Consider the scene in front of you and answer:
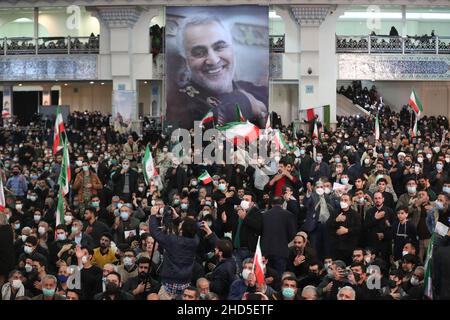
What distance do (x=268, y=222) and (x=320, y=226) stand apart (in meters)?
1.67

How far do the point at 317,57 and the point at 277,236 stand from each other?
76.6 feet

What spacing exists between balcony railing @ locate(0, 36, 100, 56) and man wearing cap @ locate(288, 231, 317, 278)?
25.3 metres

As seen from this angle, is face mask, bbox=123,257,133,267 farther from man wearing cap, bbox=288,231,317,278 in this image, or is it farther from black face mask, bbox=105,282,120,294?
man wearing cap, bbox=288,231,317,278

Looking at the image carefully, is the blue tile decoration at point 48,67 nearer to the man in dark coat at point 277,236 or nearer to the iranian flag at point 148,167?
the iranian flag at point 148,167

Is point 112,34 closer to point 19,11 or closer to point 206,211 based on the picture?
point 19,11

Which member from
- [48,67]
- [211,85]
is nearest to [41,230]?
[211,85]

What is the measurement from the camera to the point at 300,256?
12391 mm

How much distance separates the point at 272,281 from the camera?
11164 mm

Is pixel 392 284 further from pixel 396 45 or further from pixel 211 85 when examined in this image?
pixel 396 45

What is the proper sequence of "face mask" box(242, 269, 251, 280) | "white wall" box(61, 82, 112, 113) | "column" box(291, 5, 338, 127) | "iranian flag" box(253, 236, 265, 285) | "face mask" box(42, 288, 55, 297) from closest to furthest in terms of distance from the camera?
"iranian flag" box(253, 236, 265, 285) < "face mask" box(42, 288, 55, 297) < "face mask" box(242, 269, 251, 280) < "column" box(291, 5, 338, 127) < "white wall" box(61, 82, 112, 113)

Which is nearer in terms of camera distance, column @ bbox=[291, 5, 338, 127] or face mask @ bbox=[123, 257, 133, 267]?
face mask @ bbox=[123, 257, 133, 267]

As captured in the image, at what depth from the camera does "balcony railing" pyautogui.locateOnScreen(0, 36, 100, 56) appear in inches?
1442

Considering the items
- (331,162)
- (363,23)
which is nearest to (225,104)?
(363,23)

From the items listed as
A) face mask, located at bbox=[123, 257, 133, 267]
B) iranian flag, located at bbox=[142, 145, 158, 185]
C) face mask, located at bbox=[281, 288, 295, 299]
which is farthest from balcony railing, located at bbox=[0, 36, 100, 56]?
face mask, located at bbox=[281, 288, 295, 299]
